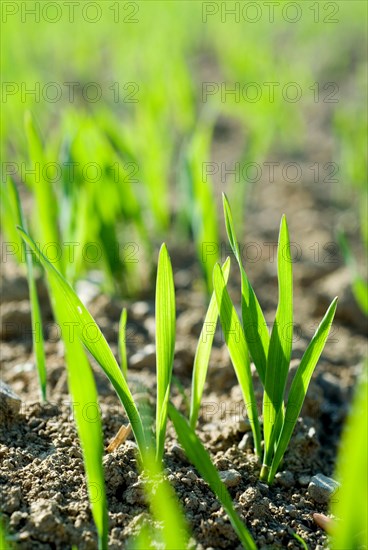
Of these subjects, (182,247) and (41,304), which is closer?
(41,304)

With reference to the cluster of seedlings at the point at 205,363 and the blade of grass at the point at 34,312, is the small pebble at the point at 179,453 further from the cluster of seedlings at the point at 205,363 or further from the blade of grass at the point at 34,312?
the blade of grass at the point at 34,312

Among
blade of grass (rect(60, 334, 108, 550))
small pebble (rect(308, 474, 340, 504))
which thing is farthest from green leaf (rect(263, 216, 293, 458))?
blade of grass (rect(60, 334, 108, 550))

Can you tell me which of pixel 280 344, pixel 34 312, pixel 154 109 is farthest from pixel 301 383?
pixel 154 109

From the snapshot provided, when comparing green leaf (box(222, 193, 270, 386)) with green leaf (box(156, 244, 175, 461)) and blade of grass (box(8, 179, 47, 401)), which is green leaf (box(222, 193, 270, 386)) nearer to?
green leaf (box(156, 244, 175, 461))

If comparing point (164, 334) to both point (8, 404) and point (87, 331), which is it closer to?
point (87, 331)

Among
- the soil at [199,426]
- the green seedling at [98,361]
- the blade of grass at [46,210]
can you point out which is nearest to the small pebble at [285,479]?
the soil at [199,426]

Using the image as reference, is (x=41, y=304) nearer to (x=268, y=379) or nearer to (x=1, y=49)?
Answer: (x=268, y=379)

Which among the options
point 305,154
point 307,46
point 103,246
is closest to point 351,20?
point 307,46
